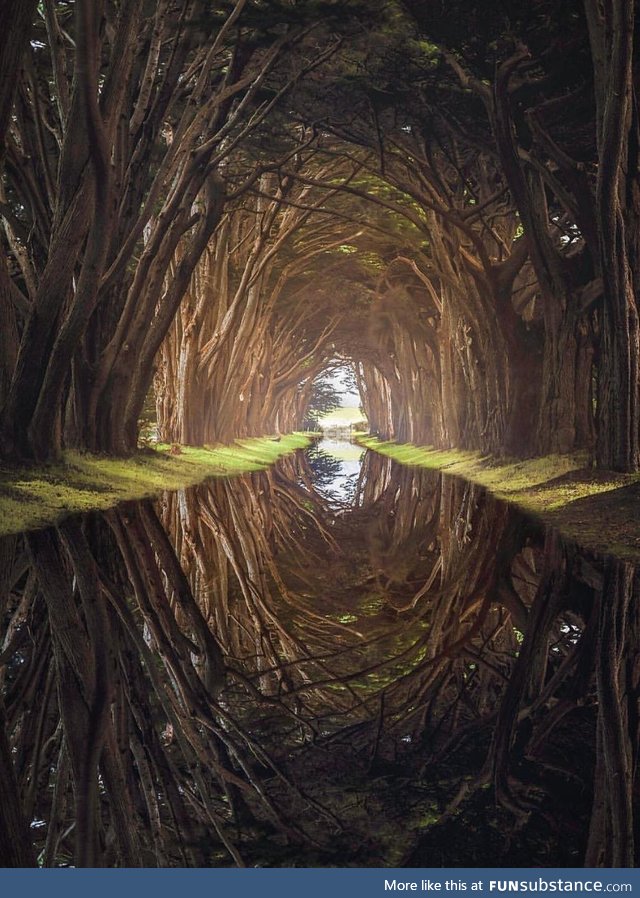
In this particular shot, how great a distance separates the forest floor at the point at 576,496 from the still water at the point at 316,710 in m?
1.89

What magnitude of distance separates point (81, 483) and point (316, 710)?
987cm

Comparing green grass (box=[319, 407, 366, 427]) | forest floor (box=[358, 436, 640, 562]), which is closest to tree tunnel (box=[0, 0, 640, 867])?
forest floor (box=[358, 436, 640, 562])

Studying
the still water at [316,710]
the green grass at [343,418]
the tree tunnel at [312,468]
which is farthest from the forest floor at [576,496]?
the green grass at [343,418]

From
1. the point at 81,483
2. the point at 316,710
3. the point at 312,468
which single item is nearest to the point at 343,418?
the point at 312,468

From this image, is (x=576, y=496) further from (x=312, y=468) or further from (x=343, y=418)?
(x=343, y=418)

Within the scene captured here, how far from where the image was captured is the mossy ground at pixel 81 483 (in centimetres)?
1025

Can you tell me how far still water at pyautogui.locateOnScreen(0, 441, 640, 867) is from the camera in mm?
2783

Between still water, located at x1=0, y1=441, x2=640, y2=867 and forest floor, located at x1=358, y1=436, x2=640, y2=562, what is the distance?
1.89 meters

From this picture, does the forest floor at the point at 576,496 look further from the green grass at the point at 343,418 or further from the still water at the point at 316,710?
the green grass at the point at 343,418

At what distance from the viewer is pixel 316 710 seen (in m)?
3.99

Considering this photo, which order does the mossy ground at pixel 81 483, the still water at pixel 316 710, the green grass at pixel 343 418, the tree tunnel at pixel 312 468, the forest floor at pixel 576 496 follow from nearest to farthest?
the still water at pixel 316 710 → the tree tunnel at pixel 312 468 → the forest floor at pixel 576 496 → the mossy ground at pixel 81 483 → the green grass at pixel 343 418

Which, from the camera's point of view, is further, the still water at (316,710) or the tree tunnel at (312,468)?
the tree tunnel at (312,468)

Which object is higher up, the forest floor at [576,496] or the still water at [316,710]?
the forest floor at [576,496]

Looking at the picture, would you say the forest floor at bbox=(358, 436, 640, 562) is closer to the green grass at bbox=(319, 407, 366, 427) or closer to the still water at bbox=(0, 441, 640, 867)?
the still water at bbox=(0, 441, 640, 867)
